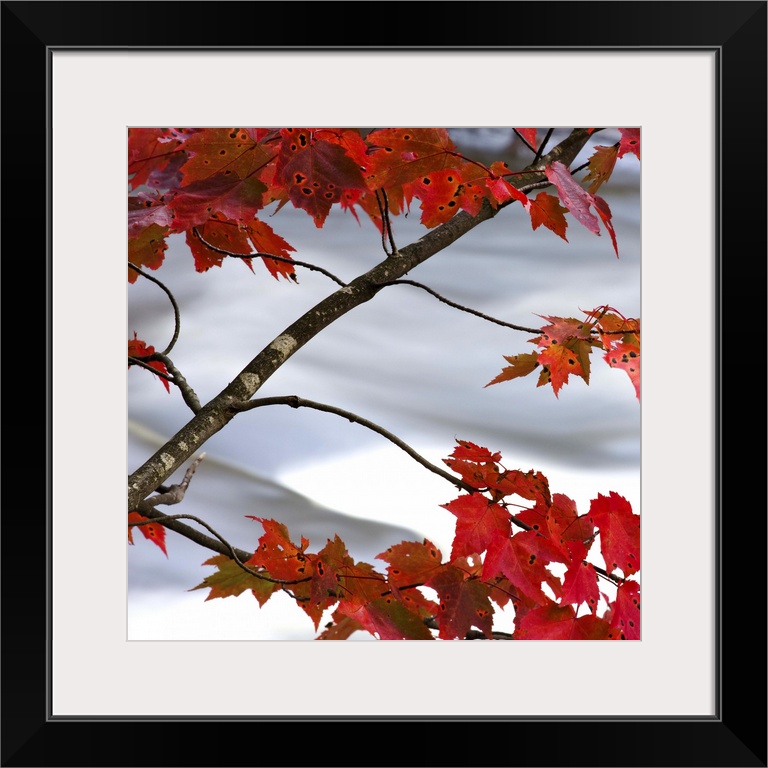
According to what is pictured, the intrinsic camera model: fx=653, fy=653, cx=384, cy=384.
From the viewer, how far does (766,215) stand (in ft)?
2.42

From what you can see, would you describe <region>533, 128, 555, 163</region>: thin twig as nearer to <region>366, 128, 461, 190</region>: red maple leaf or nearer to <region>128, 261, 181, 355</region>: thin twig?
<region>366, 128, 461, 190</region>: red maple leaf

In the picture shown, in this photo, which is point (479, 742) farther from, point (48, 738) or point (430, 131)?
point (430, 131)

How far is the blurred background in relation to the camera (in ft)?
2.50

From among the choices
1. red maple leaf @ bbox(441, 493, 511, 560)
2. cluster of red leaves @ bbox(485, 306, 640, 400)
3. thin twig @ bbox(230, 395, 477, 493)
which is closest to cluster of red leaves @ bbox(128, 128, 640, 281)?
cluster of red leaves @ bbox(485, 306, 640, 400)

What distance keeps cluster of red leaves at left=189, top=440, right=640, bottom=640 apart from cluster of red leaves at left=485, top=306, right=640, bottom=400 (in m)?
0.11

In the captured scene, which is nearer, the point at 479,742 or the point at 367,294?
the point at 479,742

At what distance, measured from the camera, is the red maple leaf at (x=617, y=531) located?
2.47 ft

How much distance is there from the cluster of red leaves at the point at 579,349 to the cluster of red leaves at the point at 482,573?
0.36 ft

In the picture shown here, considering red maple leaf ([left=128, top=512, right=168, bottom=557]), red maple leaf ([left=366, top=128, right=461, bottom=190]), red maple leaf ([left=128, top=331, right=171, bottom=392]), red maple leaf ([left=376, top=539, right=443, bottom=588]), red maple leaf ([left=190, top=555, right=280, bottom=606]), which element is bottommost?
red maple leaf ([left=190, top=555, right=280, bottom=606])

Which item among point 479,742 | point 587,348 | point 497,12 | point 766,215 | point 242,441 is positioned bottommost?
point 479,742

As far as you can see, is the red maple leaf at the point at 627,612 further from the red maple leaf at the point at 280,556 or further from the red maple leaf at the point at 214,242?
the red maple leaf at the point at 214,242

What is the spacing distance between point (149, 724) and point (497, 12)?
867 mm

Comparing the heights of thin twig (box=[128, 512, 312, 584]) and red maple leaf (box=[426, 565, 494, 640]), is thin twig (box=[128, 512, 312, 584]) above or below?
above

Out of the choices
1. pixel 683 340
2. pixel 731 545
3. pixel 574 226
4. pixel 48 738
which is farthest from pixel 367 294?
pixel 48 738
